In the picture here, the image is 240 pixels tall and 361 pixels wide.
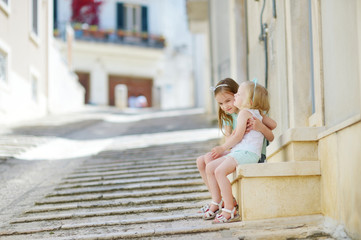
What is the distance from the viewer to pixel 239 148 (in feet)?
14.1

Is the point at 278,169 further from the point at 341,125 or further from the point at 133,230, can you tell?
the point at 133,230

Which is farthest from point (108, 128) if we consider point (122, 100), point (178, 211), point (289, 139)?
point (122, 100)

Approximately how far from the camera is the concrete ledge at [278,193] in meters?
3.98

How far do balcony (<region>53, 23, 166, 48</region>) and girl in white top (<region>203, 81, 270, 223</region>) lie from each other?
1078 inches

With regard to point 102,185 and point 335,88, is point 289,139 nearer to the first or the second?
point 335,88

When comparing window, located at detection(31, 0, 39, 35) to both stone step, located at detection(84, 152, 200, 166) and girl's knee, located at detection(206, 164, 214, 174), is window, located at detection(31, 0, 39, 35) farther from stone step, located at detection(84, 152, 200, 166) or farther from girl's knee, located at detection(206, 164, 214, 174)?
girl's knee, located at detection(206, 164, 214, 174)

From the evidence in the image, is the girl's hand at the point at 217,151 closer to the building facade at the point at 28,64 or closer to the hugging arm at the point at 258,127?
the hugging arm at the point at 258,127

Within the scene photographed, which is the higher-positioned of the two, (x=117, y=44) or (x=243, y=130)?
(x=117, y=44)

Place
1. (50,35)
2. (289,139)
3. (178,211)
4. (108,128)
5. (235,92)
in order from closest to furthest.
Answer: (289,139) < (235,92) < (178,211) < (108,128) < (50,35)

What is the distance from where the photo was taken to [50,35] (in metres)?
17.5

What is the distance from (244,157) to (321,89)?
801 millimetres

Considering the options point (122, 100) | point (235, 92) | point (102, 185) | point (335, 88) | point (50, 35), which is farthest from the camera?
point (122, 100)

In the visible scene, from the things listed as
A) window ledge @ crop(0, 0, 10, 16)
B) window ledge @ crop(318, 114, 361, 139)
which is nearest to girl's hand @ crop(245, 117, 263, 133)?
window ledge @ crop(318, 114, 361, 139)

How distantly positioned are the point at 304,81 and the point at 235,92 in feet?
2.43
